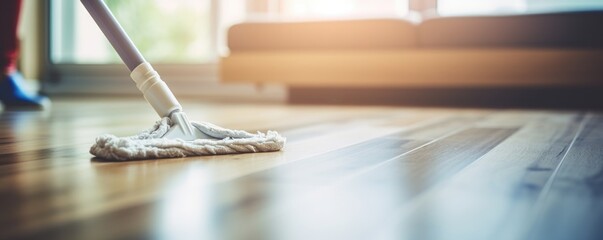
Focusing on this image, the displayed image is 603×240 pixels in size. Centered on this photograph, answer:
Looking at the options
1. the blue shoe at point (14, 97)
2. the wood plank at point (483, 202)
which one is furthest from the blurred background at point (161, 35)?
the wood plank at point (483, 202)

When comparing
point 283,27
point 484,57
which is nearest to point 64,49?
point 283,27

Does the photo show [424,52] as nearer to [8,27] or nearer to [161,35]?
[8,27]

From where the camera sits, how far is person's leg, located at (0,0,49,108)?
7.12 feet

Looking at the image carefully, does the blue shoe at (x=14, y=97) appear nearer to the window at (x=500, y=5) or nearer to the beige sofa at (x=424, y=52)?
the beige sofa at (x=424, y=52)

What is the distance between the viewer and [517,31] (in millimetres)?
2609

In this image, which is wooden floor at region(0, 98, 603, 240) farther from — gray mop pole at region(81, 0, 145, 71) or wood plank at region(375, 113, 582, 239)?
gray mop pole at region(81, 0, 145, 71)

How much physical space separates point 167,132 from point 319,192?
399 mm

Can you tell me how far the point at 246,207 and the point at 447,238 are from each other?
7.5 inches

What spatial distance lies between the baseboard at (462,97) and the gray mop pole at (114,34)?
200 centimetres

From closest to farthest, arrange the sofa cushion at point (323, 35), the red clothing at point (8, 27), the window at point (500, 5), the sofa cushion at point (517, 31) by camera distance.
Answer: the red clothing at point (8, 27) < the sofa cushion at point (517, 31) < the sofa cushion at point (323, 35) < the window at point (500, 5)

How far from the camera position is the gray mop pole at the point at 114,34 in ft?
3.31

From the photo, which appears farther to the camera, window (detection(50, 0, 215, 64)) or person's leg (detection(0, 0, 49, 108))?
window (detection(50, 0, 215, 64))

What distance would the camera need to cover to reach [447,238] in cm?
47

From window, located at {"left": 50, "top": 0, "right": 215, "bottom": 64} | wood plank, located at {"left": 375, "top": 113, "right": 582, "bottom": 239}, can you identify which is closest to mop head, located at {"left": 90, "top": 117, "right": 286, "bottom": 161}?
wood plank, located at {"left": 375, "top": 113, "right": 582, "bottom": 239}
